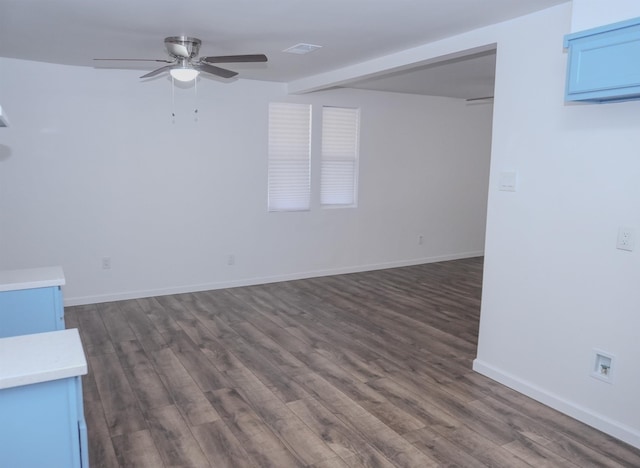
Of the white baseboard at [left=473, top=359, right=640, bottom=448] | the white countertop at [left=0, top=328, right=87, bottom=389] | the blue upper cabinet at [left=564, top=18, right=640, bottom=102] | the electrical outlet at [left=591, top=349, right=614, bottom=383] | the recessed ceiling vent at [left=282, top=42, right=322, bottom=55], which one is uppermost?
the recessed ceiling vent at [left=282, top=42, right=322, bottom=55]

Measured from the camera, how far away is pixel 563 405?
2.99 meters

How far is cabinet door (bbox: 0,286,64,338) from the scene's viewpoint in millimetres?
2568

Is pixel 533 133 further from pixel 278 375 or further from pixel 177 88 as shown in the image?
pixel 177 88

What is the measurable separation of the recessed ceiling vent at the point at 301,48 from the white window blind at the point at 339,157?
215cm

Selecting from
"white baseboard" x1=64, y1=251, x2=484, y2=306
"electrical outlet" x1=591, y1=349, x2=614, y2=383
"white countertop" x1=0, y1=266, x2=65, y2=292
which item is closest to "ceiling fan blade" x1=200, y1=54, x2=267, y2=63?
"white countertop" x1=0, y1=266, x2=65, y2=292

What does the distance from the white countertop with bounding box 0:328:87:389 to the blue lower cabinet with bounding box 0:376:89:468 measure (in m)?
0.05

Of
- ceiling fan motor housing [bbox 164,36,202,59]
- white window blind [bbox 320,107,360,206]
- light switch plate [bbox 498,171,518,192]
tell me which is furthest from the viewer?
white window blind [bbox 320,107,360,206]

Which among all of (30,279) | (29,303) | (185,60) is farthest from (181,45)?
(29,303)

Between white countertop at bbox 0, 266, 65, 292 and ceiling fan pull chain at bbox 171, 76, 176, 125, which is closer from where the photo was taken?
white countertop at bbox 0, 266, 65, 292

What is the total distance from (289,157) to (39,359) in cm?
466

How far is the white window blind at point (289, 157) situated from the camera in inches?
233

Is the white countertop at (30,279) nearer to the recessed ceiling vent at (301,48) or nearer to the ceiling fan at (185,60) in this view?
the ceiling fan at (185,60)

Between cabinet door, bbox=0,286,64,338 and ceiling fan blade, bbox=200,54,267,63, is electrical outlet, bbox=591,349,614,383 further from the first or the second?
cabinet door, bbox=0,286,64,338

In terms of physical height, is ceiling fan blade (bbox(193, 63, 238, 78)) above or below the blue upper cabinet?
above
